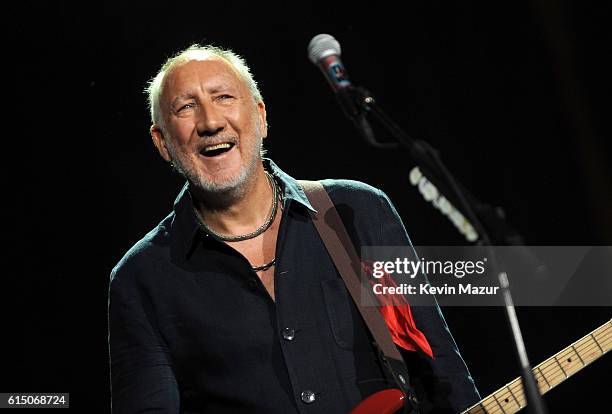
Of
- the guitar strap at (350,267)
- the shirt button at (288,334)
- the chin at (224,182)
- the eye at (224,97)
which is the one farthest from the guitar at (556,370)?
the eye at (224,97)

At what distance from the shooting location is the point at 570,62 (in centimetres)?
336

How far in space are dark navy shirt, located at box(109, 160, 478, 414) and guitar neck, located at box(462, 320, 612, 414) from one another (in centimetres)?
10

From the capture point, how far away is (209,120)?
2770 millimetres

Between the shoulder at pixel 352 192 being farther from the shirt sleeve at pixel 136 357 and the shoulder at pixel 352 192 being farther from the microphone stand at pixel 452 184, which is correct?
the microphone stand at pixel 452 184

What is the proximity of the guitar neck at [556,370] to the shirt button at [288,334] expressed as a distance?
2.12 feet

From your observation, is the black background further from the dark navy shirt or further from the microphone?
the microphone

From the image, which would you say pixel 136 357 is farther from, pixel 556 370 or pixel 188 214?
pixel 556 370

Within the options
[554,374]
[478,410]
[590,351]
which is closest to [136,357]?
[478,410]

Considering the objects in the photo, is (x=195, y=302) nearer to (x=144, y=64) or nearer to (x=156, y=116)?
(x=156, y=116)

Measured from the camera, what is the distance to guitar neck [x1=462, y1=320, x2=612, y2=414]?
102 inches

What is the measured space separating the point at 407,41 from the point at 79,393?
2.13 m

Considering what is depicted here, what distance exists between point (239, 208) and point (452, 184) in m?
1.28

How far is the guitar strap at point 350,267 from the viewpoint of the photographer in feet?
8.67

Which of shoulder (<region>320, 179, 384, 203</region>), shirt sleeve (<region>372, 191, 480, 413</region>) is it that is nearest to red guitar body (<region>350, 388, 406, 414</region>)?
shirt sleeve (<region>372, 191, 480, 413</region>)
